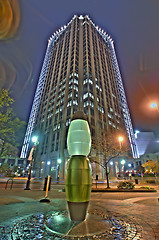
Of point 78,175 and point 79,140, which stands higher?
point 79,140

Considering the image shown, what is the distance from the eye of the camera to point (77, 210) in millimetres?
4039

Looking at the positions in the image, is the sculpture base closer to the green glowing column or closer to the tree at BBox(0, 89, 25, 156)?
the green glowing column

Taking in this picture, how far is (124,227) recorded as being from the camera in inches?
140

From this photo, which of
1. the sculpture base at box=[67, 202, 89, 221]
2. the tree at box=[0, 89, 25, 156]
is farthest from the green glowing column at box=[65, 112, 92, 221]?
the tree at box=[0, 89, 25, 156]

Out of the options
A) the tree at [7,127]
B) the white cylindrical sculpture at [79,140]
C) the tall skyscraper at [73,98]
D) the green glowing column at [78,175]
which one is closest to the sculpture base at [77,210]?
the green glowing column at [78,175]

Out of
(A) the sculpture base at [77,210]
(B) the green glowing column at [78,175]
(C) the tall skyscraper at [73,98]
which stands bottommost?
(A) the sculpture base at [77,210]

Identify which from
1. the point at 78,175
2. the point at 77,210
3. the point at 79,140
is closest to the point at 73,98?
the point at 79,140

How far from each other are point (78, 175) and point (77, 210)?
110 cm

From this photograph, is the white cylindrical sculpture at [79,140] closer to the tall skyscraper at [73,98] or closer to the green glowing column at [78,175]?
the green glowing column at [78,175]

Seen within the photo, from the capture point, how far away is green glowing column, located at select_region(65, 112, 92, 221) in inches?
161

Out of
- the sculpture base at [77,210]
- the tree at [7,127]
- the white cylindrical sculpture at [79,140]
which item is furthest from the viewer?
the tree at [7,127]

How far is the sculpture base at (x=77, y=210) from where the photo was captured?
13.1ft

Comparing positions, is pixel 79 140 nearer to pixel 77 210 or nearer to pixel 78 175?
pixel 78 175

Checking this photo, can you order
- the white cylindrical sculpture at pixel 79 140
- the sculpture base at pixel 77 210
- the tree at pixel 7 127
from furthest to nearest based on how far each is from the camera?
the tree at pixel 7 127, the white cylindrical sculpture at pixel 79 140, the sculpture base at pixel 77 210
